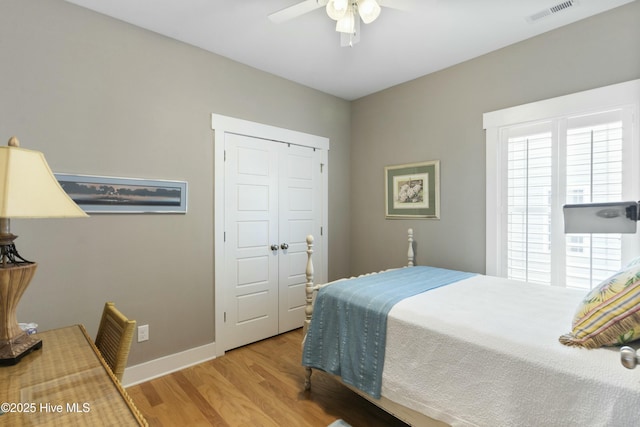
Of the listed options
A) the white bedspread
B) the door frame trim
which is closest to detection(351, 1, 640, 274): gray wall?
the white bedspread

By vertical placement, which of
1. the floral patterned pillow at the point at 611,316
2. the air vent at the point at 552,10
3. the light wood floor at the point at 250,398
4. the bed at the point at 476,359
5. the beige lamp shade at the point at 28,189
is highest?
the air vent at the point at 552,10

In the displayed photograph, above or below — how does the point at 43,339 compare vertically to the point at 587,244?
below

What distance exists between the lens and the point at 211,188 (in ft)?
9.27

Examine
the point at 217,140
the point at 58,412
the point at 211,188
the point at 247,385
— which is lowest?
the point at 247,385

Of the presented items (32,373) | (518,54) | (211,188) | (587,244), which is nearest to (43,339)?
(32,373)

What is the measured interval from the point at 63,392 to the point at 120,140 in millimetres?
1853

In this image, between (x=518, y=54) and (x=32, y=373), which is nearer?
(x=32, y=373)

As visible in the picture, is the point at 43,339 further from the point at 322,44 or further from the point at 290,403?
the point at 322,44

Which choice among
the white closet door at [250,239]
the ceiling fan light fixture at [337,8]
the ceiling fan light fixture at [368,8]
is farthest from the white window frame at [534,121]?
the white closet door at [250,239]

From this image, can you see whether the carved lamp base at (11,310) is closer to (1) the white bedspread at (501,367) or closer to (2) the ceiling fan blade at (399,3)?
(1) the white bedspread at (501,367)

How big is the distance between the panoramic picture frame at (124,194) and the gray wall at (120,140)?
6cm

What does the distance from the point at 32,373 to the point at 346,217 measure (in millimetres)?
3250

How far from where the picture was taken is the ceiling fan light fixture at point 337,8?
1.70 m

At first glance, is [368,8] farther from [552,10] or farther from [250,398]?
[250,398]
